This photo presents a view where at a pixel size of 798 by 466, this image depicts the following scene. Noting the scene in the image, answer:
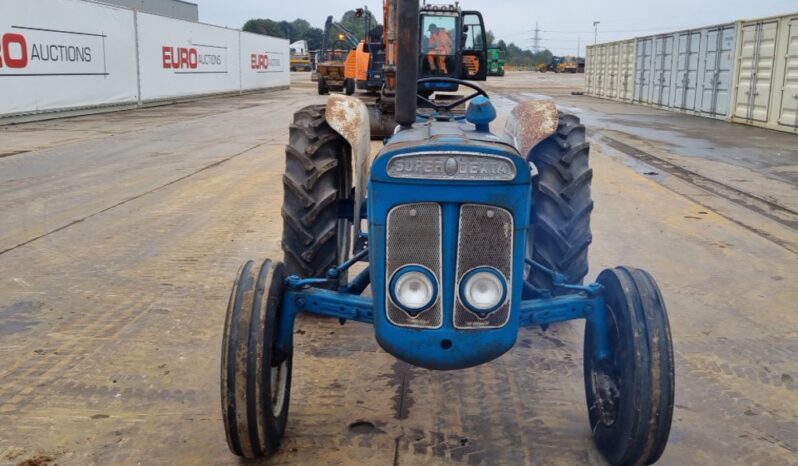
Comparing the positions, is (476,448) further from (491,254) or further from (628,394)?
(491,254)

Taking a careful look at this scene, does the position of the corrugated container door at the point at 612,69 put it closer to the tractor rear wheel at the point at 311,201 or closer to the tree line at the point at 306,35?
the tractor rear wheel at the point at 311,201

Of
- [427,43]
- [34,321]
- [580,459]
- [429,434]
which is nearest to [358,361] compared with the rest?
[429,434]

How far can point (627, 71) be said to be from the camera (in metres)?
29.2

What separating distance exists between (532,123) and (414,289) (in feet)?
5.98

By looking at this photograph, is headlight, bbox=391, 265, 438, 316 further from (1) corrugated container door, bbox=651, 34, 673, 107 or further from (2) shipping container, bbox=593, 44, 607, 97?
(2) shipping container, bbox=593, 44, 607, 97

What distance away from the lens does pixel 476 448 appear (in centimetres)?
319

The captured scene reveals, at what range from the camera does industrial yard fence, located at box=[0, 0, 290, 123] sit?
54.1 ft

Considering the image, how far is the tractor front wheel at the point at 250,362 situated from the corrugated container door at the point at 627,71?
90.2ft

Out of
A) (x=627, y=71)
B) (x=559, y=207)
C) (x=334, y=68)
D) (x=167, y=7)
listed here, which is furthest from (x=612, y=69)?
(x=167, y=7)

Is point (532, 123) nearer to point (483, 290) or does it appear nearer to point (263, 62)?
point (483, 290)

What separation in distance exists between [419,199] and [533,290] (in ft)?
3.43

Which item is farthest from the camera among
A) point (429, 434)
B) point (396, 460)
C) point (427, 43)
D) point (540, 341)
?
point (427, 43)

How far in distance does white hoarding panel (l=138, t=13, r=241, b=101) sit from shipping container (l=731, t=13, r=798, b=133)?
17.0 m

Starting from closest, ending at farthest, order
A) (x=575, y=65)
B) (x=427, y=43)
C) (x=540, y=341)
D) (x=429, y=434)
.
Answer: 1. (x=429, y=434)
2. (x=540, y=341)
3. (x=427, y=43)
4. (x=575, y=65)
